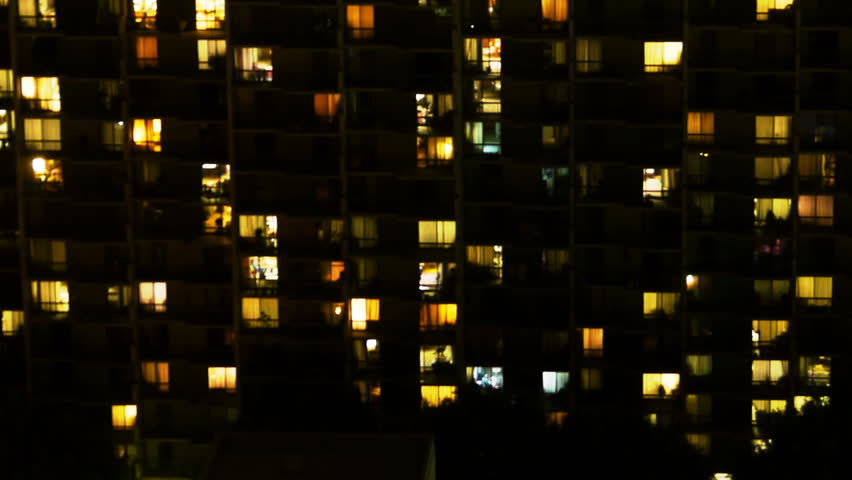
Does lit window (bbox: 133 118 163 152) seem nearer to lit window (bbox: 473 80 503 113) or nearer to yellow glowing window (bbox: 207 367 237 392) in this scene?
yellow glowing window (bbox: 207 367 237 392)

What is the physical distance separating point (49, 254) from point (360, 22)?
2108 cm

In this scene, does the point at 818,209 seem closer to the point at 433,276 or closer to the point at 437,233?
the point at 437,233

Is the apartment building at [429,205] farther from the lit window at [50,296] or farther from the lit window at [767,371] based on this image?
the lit window at [50,296]

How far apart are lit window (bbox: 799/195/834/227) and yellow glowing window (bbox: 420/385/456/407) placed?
20.3 m

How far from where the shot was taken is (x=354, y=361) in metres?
111

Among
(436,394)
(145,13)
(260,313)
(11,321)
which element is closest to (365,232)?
(260,313)

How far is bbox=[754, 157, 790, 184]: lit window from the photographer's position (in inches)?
4269

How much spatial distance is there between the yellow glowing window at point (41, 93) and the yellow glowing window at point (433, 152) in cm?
1929

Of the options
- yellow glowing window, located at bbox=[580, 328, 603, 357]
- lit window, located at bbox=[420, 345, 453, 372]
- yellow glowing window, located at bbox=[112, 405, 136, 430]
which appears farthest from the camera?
yellow glowing window, located at bbox=[112, 405, 136, 430]

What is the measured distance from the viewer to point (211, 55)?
357 ft

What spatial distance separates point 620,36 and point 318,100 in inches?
623

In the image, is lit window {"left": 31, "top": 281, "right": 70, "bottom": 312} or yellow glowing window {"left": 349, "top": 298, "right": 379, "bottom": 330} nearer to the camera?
yellow glowing window {"left": 349, "top": 298, "right": 379, "bottom": 330}

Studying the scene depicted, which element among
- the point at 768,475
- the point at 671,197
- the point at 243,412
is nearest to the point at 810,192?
the point at 671,197

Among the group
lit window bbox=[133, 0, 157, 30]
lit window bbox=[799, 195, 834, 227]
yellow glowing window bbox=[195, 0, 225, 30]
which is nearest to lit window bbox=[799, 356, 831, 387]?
lit window bbox=[799, 195, 834, 227]
